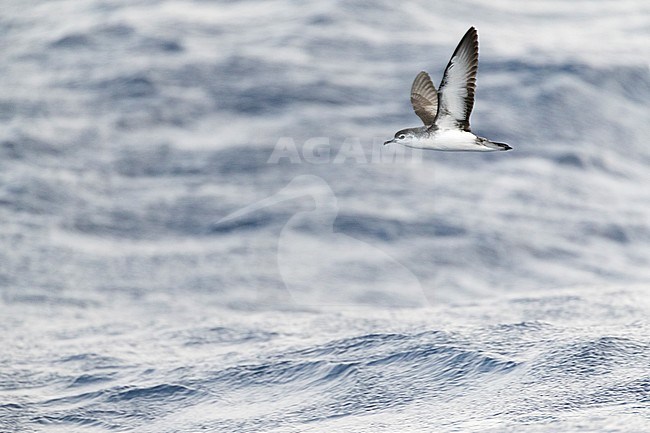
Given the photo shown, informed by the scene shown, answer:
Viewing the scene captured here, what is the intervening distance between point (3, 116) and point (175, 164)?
10.8 feet

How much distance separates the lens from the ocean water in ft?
36.0

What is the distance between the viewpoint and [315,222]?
52.1ft

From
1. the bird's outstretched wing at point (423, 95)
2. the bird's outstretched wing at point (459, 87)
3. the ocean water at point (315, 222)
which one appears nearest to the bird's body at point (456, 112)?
the bird's outstretched wing at point (459, 87)

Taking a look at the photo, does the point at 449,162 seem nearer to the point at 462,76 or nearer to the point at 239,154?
the point at 239,154

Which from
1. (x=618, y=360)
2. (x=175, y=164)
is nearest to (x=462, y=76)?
(x=618, y=360)

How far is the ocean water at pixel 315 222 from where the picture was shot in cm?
1096

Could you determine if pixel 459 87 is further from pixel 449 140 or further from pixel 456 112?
pixel 449 140

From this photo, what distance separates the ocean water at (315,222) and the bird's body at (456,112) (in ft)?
7.22

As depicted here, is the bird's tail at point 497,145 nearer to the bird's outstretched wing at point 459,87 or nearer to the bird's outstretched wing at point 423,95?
the bird's outstretched wing at point 459,87

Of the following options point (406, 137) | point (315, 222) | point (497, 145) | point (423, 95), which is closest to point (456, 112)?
point (406, 137)

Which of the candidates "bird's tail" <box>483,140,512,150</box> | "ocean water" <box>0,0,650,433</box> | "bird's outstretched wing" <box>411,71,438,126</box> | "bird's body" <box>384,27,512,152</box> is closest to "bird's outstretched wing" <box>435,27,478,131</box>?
"bird's body" <box>384,27,512,152</box>

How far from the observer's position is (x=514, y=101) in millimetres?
18000

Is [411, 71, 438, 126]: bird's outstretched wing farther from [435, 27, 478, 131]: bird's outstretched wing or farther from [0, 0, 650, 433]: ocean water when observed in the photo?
[0, 0, 650, 433]: ocean water

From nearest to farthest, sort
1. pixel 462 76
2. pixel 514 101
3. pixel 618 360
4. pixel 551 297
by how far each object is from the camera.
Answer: pixel 462 76 < pixel 618 360 < pixel 551 297 < pixel 514 101
